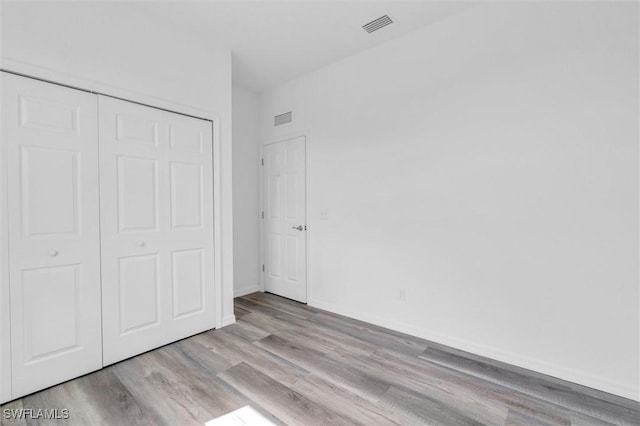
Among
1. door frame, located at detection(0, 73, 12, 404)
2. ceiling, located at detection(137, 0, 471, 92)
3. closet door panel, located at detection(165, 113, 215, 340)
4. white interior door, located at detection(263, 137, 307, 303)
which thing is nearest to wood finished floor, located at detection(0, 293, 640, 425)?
door frame, located at detection(0, 73, 12, 404)

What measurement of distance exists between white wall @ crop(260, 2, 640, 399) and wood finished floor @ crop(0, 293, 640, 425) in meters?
0.32

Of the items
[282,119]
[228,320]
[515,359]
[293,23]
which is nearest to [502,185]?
[515,359]

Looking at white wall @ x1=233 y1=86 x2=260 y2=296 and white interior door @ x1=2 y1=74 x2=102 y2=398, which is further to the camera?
white wall @ x1=233 y1=86 x2=260 y2=296

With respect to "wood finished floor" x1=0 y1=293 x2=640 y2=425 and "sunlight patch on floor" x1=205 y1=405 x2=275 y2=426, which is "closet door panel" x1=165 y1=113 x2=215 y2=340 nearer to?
"wood finished floor" x1=0 y1=293 x2=640 y2=425

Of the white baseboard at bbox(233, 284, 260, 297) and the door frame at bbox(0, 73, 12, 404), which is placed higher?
the door frame at bbox(0, 73, 12, 404)

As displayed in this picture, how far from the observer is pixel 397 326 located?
2.94 meters

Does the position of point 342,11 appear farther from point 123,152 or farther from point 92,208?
point 92,208

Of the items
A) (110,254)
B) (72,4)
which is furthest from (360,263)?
(72,4)

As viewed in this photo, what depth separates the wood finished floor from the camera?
172cm

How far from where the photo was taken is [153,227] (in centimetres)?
251

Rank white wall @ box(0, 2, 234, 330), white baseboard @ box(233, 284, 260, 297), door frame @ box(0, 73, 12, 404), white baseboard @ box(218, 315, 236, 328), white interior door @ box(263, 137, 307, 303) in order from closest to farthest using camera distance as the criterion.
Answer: door frame @ box(0, 73, 12, 404) → white wall @ box(0, 2, 234, 330) → white baseboard @ box(218, 315, 236, 328) → white interior door @ box(263, 137, 307, 303) → white baseboard @ box(233, 284, 260, 297)

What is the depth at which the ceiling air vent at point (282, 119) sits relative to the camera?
386 cm

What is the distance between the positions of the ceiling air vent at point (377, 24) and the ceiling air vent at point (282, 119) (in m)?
1.47

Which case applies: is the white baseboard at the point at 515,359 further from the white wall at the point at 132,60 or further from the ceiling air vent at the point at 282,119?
the ceiling air vent at the point at 282,119
